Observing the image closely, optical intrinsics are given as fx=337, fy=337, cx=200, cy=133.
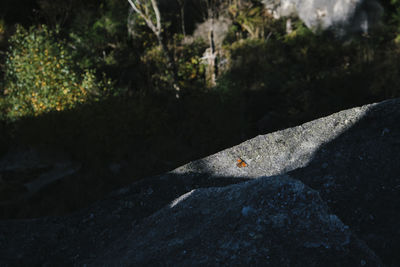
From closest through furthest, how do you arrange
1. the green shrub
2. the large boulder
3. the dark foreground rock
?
the dark foreground rock → the green shrub → the large boulder

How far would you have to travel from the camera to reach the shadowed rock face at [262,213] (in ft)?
6.06

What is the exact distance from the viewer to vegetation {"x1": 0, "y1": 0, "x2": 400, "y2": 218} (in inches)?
208

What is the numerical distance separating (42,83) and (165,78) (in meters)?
2.21

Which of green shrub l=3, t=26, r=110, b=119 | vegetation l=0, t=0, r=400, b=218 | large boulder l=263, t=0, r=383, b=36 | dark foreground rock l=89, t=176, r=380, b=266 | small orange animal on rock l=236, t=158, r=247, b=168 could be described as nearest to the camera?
dark foreground rock l=89, t=176, r=380, b=266

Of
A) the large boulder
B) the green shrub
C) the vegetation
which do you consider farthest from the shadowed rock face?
the large boulder

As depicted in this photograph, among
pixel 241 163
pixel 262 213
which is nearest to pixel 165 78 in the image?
pixel 241 163

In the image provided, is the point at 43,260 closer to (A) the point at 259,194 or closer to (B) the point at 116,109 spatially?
(A) the point at 259,194

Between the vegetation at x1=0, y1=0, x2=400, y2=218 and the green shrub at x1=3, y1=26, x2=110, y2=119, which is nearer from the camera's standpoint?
the vegetation at x1=0, y1=0, x2=400, y2=218

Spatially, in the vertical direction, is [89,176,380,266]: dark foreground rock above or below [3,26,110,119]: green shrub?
below

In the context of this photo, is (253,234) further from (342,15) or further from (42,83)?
(342,15)

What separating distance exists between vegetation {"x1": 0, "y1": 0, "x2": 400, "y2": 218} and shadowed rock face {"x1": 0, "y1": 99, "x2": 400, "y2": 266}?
1834 mm

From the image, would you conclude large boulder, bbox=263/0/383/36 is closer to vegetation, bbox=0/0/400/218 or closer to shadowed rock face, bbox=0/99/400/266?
vegetation, bbox=0/0/400/218

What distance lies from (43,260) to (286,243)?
2075mm

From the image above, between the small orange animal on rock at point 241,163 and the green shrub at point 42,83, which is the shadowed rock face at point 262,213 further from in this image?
the green shrub at point 42,83
